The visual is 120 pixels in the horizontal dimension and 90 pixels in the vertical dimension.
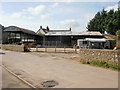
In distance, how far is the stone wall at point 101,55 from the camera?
11031 millimetres

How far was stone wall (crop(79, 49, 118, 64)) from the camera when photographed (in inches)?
434

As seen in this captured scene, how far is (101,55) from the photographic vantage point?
12.2 meters

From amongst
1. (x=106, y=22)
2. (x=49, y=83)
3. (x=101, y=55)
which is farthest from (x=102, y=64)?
(x=106, y=22)

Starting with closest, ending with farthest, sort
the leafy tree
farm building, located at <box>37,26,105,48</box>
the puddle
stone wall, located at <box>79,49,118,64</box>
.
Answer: the puddle < stone wall, located at <box>79,49,118,64</box> < farm building, located at <box>37,26,105,48</box> < the leafy tree

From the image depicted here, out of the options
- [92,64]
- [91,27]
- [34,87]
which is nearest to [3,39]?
[91,27]

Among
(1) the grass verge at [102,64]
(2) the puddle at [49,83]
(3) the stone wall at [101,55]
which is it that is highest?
(3) the stone wall at [101,55]

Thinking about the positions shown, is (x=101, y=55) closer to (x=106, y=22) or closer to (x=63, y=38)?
(x=63, y=38)

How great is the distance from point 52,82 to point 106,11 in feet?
206

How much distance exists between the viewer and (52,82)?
26.1ft

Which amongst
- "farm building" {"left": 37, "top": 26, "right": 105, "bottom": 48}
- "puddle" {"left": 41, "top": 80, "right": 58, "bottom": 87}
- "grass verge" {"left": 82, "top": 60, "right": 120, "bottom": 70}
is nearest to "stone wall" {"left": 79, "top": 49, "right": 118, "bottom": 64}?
"grass verge" {"left": 82, "top": 60, "right": 120, "bottom": 70}

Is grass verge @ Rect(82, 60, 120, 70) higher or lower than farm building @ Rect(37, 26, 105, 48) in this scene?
lower

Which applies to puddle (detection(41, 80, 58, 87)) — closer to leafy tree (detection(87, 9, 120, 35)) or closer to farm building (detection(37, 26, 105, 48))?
farm building (detection(37, 26, 105, 48))

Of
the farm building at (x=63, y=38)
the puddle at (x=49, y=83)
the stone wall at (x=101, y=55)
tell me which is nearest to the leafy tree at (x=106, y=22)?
the farm building at (x=63, y=38)

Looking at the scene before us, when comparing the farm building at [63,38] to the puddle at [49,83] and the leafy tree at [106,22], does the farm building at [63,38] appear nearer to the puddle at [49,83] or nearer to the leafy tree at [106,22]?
the leafy tree at [106,22]
